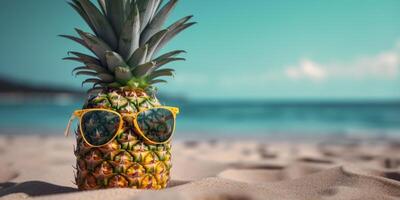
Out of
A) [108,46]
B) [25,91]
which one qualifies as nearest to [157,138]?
[108,46]

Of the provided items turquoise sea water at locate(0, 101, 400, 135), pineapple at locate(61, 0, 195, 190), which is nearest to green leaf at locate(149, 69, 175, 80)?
pineapple at locate(61, 0, 195, 190)

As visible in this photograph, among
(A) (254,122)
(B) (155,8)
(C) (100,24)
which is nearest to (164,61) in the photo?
(B) (155,8)

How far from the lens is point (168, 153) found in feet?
8.49

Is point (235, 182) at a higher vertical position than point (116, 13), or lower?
lower

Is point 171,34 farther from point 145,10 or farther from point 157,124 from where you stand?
point 157,124

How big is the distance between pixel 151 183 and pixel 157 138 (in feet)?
0.93

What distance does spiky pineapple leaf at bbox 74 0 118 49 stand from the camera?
2.49m

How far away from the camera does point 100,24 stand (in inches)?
100

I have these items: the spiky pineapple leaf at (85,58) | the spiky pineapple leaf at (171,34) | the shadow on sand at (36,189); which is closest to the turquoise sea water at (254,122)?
the shadow on sand at (36,189)

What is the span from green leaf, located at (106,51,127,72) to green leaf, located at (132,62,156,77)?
9cm

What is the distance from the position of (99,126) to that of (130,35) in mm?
618

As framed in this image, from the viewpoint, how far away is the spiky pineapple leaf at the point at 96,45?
2430mm

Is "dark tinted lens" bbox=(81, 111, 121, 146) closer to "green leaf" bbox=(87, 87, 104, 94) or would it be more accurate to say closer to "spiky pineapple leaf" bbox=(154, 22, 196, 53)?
"green leaf" bbox=(87, 87, 104, 94)

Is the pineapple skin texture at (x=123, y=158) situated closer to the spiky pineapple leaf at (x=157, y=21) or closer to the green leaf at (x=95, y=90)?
the green leaf at (x=95, y=90)
